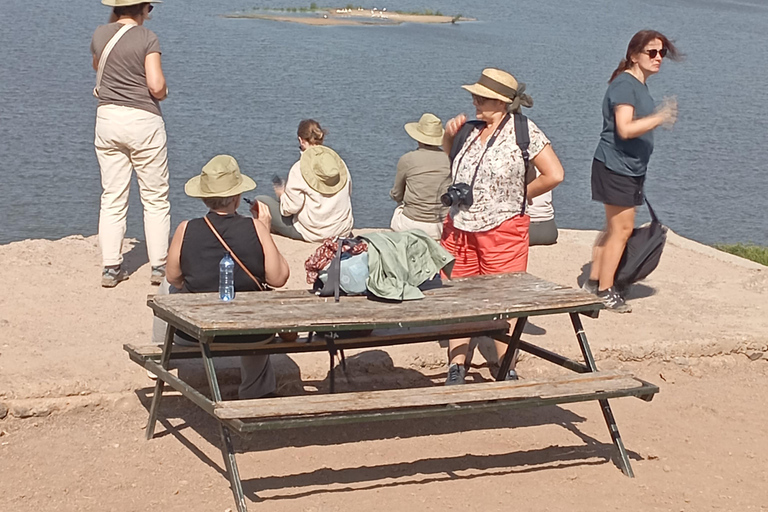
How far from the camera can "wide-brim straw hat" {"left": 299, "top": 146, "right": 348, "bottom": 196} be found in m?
7.87

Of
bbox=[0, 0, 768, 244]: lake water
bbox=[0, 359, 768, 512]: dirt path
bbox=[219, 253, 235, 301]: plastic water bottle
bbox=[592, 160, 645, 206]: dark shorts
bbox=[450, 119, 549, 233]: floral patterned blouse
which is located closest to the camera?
bbox=[0, 359, 768, 512]: dirt path

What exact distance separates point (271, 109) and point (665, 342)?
30.0ft

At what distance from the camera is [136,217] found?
10.4m

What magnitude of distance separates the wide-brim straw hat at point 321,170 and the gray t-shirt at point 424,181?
0.44 meters

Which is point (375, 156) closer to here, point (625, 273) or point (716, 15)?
point (625, 273)

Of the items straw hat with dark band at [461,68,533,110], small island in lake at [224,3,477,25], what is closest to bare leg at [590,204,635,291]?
straw hat with dark band at [461,68,533,110]

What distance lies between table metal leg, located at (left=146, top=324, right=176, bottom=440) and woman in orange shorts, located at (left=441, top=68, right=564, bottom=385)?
1335mm

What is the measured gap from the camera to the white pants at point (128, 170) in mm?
6328

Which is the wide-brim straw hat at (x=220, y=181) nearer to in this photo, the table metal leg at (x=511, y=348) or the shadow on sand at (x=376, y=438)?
the shadow on sand at (x=376, y=438)

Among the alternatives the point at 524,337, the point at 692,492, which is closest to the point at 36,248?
the point at 524,337

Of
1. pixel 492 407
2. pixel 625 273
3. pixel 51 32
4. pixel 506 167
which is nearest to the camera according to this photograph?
pixel 492 407

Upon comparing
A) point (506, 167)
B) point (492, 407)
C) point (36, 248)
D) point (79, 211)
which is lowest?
point (79, 211)

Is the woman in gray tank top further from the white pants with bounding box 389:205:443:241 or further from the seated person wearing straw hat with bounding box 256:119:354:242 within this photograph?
the seated person wearing straw hat with bounding box 256:119:354:242

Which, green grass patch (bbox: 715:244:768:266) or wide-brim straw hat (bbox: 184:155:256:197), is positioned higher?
wide-brim straw hat (bbox: 184:155:256:197)
